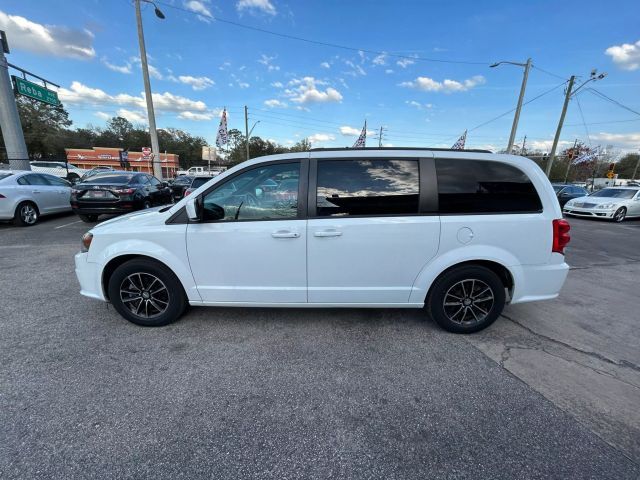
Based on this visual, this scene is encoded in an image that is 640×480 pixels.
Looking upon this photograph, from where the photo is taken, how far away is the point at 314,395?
91.7 inches

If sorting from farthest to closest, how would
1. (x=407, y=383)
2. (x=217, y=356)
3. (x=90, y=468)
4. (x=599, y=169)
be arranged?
(x=599, y=169), (x=217, y=356), (x=407, y=383), (x=90, y=468)

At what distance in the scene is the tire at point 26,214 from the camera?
806cm

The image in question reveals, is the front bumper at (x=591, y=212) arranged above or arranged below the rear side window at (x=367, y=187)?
below

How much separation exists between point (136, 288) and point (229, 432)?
6.43ft

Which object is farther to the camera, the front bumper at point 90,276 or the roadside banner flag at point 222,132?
the roadside banner flag at point 222,132

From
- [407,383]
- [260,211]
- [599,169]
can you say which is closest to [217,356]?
[260,211]

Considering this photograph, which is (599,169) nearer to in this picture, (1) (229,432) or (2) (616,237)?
(2) (616,237)

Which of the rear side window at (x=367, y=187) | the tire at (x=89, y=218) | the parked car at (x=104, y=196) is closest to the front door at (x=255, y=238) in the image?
the rear side window at (x=367, y=187)

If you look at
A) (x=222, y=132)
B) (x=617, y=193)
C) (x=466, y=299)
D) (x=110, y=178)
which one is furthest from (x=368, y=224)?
(x=222, y=132)

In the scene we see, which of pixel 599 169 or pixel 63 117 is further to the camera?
pixel 599 169

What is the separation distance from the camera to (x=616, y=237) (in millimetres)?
9289

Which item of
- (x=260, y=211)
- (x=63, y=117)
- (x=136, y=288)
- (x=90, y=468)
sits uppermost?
(x=63, y=117)

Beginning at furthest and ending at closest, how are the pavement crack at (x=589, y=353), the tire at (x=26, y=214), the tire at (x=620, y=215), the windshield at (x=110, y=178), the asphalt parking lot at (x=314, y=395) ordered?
the tire at (x=620, y=215) < the windshield at (x=110, y=178) < the tire at (x=26, y=214) < the pavement crack at (x=589, y=353) < the asphalt parking lot at (x=314, y=395)

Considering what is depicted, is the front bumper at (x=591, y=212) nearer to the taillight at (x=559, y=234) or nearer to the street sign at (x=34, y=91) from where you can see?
the taillight at (x=559, y=234)
